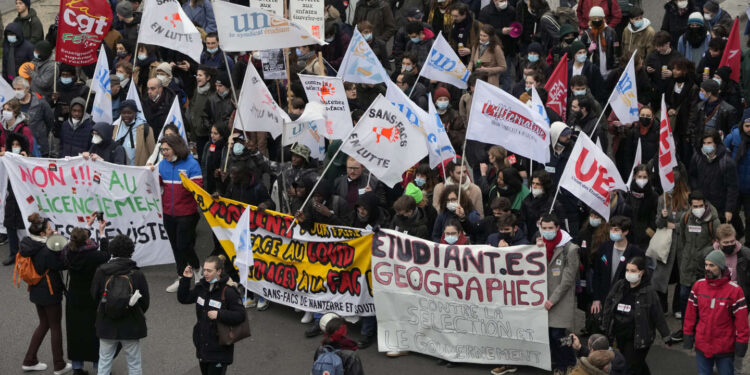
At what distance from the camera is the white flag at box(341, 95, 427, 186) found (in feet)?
40.3

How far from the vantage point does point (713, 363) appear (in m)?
10.7

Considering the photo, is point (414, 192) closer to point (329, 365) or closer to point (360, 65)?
point (360, 65)

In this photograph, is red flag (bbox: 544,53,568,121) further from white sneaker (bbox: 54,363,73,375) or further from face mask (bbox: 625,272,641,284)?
white sneaker (bbox: 54,363,73,375)

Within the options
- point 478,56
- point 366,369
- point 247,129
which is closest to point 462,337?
point 366,369

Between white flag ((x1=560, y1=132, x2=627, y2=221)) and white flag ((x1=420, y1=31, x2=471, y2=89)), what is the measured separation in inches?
149

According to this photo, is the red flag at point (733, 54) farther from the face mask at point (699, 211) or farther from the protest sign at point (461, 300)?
the protest sign at point (461, 300)

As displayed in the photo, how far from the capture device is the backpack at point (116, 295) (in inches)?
419

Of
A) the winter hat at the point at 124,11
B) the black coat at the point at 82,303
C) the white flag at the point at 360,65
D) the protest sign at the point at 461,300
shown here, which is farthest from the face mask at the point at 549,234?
→ the winter hat at the point at 124,11

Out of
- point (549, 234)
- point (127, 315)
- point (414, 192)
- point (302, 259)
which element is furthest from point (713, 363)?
point (127, 315)

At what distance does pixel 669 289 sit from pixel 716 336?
119 inches

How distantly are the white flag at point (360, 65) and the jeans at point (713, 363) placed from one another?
6177 millimetres

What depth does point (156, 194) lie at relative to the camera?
13.8 m

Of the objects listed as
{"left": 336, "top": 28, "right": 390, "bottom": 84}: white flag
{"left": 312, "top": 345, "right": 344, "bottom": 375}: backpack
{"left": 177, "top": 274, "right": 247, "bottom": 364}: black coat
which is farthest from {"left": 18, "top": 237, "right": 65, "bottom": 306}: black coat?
{"left": 336, "top": 28, "right": 390, "bottom": 84}: white flag

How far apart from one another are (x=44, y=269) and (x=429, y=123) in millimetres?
4513
